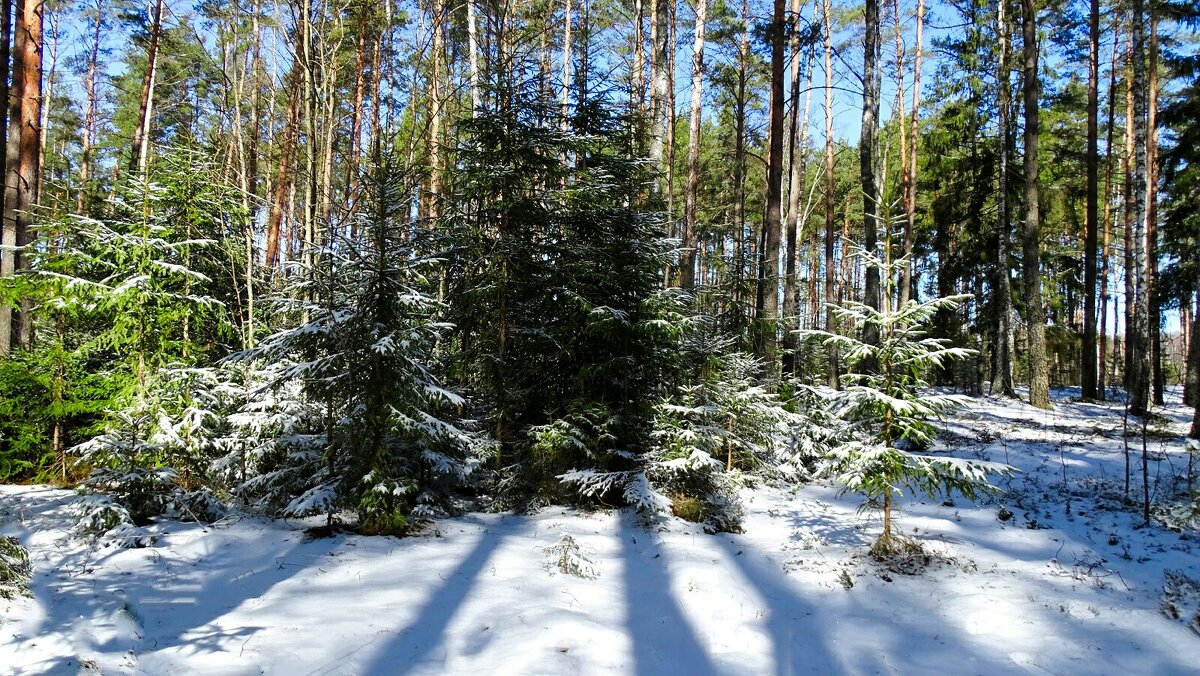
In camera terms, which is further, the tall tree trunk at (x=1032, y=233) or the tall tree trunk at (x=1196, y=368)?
the tall tree trunk at (x=1032, y=233)

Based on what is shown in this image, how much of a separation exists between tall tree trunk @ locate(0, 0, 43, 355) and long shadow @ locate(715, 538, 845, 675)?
1373cm

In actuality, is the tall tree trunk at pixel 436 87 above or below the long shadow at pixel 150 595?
above

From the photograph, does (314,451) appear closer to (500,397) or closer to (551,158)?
(500,397)

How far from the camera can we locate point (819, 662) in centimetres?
458

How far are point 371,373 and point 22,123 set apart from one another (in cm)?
1075

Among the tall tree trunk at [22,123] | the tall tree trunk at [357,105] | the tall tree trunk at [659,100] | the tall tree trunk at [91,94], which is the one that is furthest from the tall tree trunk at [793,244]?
the tall tree trunk at [91,94]

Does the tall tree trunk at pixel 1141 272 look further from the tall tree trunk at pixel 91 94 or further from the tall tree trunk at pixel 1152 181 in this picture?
the tall tree trunk at pixel 91 94

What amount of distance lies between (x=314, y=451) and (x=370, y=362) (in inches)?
63.3

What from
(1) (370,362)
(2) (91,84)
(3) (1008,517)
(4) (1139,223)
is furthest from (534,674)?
(2) (91,84)

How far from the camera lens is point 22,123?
428 inches

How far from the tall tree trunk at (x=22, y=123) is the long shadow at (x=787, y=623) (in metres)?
13.7

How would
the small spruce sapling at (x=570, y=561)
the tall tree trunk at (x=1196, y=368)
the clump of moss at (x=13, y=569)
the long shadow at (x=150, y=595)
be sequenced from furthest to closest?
1. the tall tree trunk at (x=1196, y=368)
2. the small spruce sapling at (x=570, y=561)
3. the clump of moss at (x=13, y=569)
4. the long shadow at (x=150, y=595)

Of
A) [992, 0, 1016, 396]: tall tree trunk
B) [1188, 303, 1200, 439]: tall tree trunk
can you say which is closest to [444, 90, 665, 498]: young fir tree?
[1188, 303, 1200, 439]: tall tree trunk

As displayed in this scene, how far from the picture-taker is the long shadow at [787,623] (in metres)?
4.54
